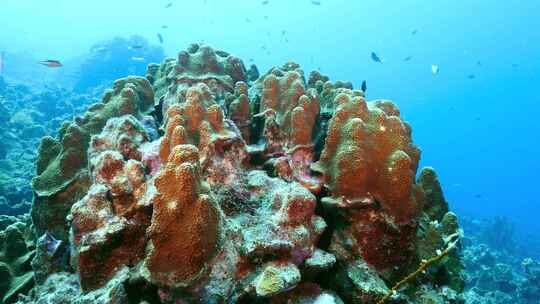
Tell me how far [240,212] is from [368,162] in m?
1.26

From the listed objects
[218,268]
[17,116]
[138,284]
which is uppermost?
[218,268]

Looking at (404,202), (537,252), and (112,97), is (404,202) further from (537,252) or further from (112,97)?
(537,252)

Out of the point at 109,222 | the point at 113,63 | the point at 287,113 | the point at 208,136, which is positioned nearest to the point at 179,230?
the point at 109,222

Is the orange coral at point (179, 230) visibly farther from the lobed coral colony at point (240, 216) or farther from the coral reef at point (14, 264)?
the coral reef at point (14, 264)

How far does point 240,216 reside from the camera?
10.3 feet

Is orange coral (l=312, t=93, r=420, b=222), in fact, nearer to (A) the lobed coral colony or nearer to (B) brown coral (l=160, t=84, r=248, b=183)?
(A) the lobed coral colony

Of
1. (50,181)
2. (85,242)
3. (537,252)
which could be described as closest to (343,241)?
(85,242)

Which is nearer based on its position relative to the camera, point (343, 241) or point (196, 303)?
point (196, 303)

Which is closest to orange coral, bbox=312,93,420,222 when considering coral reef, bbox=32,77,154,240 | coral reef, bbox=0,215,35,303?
coral reef, bbox=32,77,154,240

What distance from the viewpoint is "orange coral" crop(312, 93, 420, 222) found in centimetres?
317

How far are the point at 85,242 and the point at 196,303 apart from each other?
39.6 inches

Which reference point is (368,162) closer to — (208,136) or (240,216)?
(240,216)

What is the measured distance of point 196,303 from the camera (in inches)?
98.7

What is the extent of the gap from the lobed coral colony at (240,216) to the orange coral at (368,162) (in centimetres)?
1
